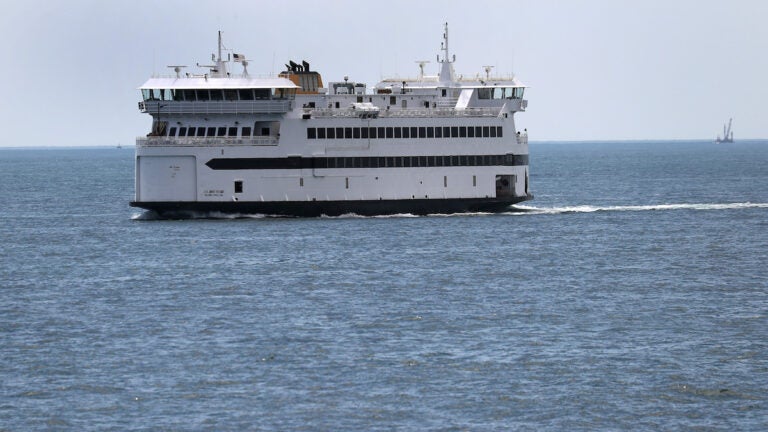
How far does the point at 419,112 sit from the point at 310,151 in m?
6.33

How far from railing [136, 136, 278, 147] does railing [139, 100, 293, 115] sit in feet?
4.91

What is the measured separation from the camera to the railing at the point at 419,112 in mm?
68938

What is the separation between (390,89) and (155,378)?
42266 millimetres

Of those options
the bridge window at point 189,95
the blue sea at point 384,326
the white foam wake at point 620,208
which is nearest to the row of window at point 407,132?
the blue sea at point 384,326

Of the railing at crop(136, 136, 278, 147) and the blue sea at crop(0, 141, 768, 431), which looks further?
the railing at crop(136, 136, 278, 147)

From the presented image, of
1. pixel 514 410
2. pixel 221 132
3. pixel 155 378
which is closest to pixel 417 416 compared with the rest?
pixel 514 410

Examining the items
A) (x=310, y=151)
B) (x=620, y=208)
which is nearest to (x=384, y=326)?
(x=310, y=151)

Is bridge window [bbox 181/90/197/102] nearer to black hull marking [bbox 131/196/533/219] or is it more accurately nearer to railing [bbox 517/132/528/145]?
black hull marking [bbox 131/196/533/219]

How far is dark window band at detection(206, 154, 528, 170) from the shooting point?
67375 mm

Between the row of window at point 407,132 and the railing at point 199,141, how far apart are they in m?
2.84

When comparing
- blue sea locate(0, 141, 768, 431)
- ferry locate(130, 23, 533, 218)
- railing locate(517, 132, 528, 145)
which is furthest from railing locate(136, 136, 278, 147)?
railing locate(517, 132, 528, 145)

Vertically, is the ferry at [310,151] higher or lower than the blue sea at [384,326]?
higher

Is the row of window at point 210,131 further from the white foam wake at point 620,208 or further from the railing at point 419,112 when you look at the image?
the white foam wake at point 620,208

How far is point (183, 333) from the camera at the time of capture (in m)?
37.7
